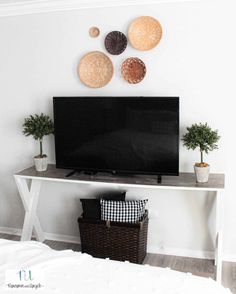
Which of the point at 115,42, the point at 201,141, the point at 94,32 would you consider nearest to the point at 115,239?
the point at 201,141

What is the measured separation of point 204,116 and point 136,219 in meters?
1.00

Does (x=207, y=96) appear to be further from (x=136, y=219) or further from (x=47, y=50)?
(x=47, y=50)

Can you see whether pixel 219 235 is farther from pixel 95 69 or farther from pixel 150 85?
pixel 95 69

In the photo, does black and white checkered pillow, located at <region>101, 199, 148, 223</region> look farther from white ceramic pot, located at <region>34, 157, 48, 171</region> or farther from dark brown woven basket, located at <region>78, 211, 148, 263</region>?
white ceramic pot, located at <region>34, 157, 48, 171</region>

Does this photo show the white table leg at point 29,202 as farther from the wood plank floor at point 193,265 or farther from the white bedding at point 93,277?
the white bedding at point 93,277

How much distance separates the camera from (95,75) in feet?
10.6

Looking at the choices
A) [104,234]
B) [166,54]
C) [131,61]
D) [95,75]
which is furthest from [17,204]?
[166,54]

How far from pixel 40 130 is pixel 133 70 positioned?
0.95 metres

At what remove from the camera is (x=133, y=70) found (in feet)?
10.2

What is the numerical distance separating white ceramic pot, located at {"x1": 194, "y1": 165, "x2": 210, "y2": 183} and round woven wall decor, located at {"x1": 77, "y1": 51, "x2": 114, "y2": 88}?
1.07 metres

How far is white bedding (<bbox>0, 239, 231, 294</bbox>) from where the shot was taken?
1646 mm

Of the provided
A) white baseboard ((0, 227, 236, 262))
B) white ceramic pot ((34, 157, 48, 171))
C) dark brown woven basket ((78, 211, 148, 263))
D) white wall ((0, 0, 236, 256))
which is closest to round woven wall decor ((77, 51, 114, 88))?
white wall ((0, 0, 236, 256))

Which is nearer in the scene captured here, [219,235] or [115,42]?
[219,235]

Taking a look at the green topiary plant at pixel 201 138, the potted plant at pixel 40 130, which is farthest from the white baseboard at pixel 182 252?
the potted plant at pixel 40 130
